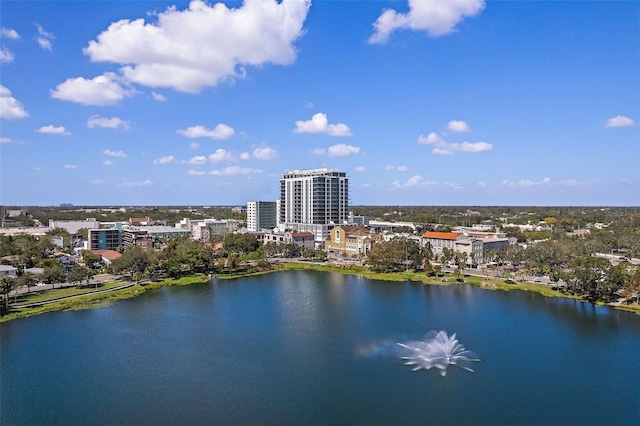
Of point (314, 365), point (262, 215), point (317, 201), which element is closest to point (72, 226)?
point (262, 215)

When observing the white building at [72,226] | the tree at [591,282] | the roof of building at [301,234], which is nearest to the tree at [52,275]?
the roof of building at [301,234]

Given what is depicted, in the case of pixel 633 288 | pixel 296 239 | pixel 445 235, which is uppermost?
pixel 445 235

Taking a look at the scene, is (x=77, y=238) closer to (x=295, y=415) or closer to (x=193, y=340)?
(x=193, y=340)

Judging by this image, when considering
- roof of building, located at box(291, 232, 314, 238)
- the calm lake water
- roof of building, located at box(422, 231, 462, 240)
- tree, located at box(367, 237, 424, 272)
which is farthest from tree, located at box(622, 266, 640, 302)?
roof of building, located at box(291, 232, 314, 238)

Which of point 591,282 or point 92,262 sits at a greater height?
point 92,262

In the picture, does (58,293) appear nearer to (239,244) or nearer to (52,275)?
(52,275)

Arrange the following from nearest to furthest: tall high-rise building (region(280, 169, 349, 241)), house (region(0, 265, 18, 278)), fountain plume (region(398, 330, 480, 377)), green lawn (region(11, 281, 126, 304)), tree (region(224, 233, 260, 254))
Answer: fountain plume (region(398, 330, 480, 377)) < green lawn (region(11, 281, 126, 304)) < house (region(0, 265, 18, 278)) < tree (region(224, 233, 260, 254)) < tall high-rise building (region(280, 169, 349, 241))

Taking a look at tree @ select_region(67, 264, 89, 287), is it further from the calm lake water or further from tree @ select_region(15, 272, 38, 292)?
the calm lake water
